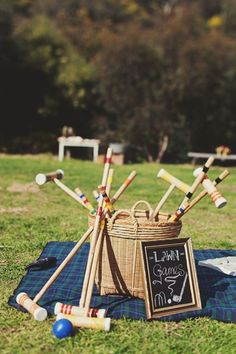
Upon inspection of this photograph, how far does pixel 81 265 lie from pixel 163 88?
10.1 m


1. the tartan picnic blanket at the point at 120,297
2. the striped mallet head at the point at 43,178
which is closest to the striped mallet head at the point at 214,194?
the tartan picnic blanket at the point at 120,297

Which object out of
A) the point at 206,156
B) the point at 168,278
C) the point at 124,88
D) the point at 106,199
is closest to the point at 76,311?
the point at 168,278

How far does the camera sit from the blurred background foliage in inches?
531

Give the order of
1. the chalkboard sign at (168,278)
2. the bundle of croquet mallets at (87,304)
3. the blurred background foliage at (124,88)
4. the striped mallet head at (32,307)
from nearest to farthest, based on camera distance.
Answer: the bundle of croquet mallets at (87,304) → the striped mallet head at (32,307) → the chalkboard sign at (168,278) → the blurred background foliage at (124,88)

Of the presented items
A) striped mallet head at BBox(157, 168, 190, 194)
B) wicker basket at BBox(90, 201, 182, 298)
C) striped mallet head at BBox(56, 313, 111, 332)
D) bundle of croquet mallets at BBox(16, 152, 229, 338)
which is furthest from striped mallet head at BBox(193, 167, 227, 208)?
striped mallet head at BBox(56, 313, 111, 332)

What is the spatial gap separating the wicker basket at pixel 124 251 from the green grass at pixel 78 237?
38 cm

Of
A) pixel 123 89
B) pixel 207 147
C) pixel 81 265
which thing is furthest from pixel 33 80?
pixel 81 265

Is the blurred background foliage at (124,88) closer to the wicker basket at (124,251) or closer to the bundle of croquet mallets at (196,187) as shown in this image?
the bundle of croquet mallets at (196,187)

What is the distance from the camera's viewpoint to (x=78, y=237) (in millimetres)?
5285

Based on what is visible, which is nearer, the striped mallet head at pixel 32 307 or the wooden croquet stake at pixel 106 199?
the striped mallet head at pixel 32 307

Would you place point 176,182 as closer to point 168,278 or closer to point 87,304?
point 168,278

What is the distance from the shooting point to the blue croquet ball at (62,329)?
2.77 metres

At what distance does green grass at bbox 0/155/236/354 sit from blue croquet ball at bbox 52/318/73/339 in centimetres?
3

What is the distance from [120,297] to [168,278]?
402 millimetres
